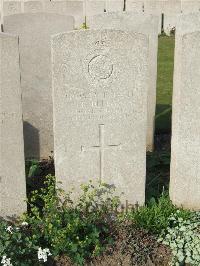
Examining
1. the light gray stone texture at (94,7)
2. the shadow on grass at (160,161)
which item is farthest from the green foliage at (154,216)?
the light gray stone texture at (94,7)

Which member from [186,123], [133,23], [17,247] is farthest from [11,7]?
[17,247]

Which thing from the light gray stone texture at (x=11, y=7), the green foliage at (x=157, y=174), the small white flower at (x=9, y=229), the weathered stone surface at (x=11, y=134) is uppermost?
the light gray stone texture at (x=11, y=7)

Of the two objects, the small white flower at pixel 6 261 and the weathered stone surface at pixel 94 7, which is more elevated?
the weathered stone surface at pixel 94 7

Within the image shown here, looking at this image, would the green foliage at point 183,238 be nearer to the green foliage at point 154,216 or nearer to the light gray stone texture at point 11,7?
the green foliage at point 154,216

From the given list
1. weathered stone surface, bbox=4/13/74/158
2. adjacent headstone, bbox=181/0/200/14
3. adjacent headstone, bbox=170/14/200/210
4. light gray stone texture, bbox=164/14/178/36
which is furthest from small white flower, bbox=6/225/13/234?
adjacent headstone, bbox=181/0/200/14

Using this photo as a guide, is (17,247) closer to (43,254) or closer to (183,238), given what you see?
(43,254)

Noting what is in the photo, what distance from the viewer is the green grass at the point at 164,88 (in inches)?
331

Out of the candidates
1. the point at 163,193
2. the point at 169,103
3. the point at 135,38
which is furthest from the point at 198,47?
the point at 169,103

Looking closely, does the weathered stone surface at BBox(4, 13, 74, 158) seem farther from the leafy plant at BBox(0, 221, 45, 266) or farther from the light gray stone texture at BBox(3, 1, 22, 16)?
the light gray stone texture at BBox(3, 1, 22, 16)

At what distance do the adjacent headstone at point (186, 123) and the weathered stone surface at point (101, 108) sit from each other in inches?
13.6

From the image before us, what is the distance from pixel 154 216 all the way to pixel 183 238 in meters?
0.37

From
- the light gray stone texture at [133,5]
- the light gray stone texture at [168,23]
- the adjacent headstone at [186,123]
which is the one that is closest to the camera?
the adjacent headstone at [186,123]

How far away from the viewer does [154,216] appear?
4.97 metres

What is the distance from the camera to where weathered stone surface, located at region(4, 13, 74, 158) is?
670cm
